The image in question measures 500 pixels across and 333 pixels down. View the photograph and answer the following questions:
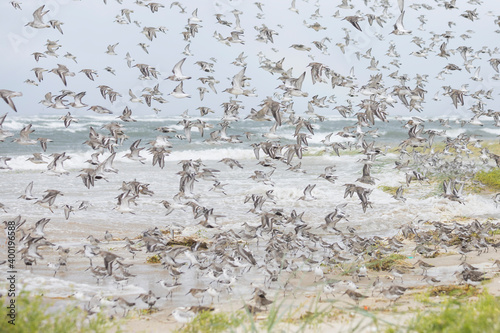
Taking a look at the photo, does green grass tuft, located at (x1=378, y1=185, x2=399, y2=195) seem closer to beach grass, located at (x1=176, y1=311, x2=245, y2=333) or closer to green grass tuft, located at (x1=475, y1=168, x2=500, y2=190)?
green grass tuft, located at (x1=475, y1=168, x2=500, y2=190)

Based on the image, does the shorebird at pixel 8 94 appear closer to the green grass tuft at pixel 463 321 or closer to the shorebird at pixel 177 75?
the shorebird at pixel 177 75

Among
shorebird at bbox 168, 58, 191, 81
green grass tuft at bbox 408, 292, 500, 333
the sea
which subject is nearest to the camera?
green grass tuft at bbox 408, 292, 500, 333

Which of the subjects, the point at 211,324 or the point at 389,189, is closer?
the point at 211,324

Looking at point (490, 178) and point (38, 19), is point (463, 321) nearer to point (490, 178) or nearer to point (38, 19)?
point (38, 19)

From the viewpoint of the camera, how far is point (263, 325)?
614 cm

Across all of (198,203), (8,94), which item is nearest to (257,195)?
(198,203)

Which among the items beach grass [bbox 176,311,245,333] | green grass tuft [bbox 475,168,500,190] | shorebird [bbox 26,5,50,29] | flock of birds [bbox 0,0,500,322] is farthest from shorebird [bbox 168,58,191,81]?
green grass tuft [bbox 475,168,500,190]

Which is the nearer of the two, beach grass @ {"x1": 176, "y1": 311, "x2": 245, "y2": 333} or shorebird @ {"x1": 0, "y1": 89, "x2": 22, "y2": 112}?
beach grass @ {"x1": 176, "y1": 311, "x2": 245, "y2": 333}

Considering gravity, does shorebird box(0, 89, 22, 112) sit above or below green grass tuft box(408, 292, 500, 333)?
above

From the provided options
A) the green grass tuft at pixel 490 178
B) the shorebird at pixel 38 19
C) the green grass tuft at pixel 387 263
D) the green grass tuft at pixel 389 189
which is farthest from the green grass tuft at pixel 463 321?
the green grass tuft at pixel 490 178

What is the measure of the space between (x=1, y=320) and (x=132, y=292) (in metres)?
3.83

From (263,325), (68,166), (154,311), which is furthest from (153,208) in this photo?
(68,166)

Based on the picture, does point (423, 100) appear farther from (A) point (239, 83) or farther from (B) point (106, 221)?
(B) point (106, 221)

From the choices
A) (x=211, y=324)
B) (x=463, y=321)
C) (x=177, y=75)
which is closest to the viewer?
(x=463, y=321)
